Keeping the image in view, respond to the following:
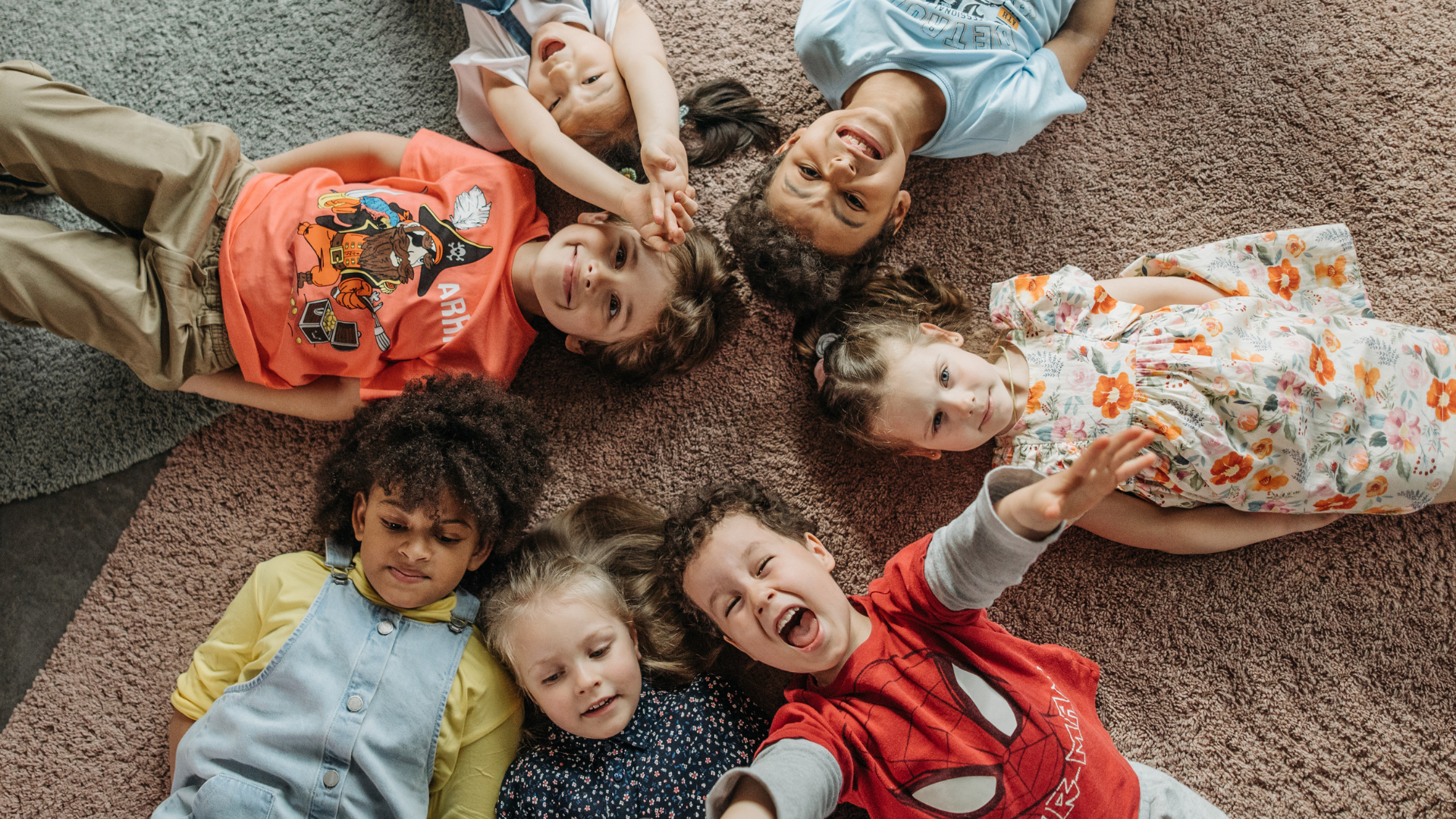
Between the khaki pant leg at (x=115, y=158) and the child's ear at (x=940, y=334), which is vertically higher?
the khaki pant leg at (x=115, y=158)

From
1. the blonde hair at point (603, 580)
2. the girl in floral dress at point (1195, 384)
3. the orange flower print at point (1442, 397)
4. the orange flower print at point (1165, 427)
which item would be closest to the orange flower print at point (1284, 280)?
the girl in floral dress at point (1195, 384)

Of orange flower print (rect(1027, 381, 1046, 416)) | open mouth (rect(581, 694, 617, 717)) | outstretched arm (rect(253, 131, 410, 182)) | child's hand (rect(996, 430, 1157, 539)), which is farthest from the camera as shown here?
outstretched arm (rect(253, 131, 410, 182))

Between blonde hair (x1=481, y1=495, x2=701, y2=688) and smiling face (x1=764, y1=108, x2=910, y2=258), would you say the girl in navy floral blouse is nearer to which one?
blonde hair (x1=481, y1=495, x2=701, y2=688)

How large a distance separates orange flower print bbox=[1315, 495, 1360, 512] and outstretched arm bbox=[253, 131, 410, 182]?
1.68 m

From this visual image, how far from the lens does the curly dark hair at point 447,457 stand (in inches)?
48.5

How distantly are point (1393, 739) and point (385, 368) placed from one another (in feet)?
6.03

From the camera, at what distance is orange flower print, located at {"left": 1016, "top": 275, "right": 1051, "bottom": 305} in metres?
1.39

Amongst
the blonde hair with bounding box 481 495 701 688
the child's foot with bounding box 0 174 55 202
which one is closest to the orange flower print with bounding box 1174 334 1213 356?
the blonde hair with bounding box 481 495 701 688

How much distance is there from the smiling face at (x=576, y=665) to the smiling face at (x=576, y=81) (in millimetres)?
839

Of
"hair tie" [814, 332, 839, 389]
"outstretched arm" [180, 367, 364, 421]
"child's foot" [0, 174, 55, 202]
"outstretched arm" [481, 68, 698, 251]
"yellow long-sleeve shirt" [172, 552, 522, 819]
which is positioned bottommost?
"yellow long-sleeve shirt" [172, 552, 522, 819]

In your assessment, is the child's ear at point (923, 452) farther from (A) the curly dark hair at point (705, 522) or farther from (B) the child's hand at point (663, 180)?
(B) the child's hand at point (663, 180)

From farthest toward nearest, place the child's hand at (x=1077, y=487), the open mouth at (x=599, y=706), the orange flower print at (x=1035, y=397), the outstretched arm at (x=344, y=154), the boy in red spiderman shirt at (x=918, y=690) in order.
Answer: the outstretched arm at (x=344, y=154)
the orange flower print at (x=1035, y=397)
the open mouth at (x=599, y=706)
the boy in red spiderman shirt at (x=918, y=690)
the child's hand at (x=1077, y=487)

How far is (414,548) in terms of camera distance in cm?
123

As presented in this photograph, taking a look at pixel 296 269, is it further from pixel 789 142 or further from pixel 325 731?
pixel 789 142
